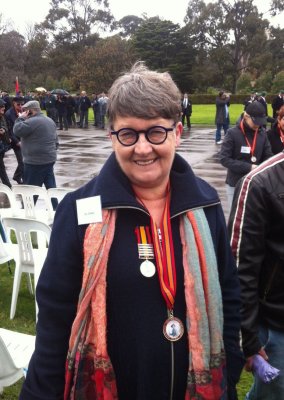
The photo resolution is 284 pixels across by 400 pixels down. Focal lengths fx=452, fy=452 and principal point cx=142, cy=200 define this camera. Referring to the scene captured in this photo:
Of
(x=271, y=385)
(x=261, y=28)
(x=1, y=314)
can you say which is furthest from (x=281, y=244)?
(x=261, y=28)

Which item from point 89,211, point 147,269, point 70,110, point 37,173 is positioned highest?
point 89,211

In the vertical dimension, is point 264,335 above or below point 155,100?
below

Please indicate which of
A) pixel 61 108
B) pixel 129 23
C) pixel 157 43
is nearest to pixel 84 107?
pixel 61 108

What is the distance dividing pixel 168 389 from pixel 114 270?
492mm

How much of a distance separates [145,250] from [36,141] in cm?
586

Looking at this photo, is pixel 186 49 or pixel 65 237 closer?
pixel 65 237

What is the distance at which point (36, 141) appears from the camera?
7117 millimetres

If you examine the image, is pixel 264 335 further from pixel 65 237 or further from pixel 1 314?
pixel 1 314

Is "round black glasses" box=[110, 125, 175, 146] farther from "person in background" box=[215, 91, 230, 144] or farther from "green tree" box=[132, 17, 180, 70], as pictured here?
"green tree" box=[132, 17, 180, 70]

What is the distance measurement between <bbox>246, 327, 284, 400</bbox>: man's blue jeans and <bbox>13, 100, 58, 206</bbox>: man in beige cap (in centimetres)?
554

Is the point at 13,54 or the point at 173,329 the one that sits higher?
the point at 13,54

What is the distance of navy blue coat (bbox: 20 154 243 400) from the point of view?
5.20ft

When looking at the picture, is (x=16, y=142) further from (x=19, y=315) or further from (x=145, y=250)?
(x=145, y=250)

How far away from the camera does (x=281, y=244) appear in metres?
2.11
